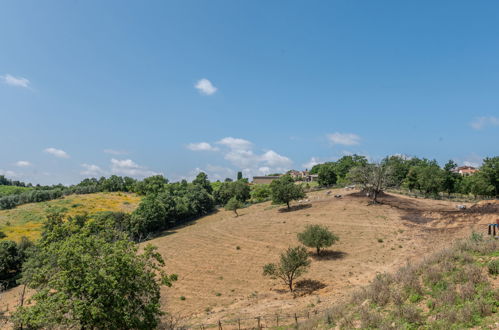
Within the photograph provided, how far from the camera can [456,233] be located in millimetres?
37469

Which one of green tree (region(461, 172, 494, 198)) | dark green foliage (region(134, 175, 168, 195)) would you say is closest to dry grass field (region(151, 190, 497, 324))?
green tree (region(461, 172, 494, 198))

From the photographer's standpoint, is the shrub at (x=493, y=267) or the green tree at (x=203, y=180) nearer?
the shrub at (x=493, y=267)

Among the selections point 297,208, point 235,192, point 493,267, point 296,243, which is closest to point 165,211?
point 235,192

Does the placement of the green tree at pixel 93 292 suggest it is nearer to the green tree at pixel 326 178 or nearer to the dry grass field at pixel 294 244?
the dry grass field at pixel 294 244

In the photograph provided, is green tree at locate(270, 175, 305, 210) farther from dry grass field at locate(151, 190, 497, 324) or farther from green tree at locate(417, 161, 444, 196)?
green tree at locate(417, 161, 444, 196)

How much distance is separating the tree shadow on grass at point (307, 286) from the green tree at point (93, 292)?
704 inches

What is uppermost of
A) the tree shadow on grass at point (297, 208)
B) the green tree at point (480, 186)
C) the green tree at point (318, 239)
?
the green tree at point (480, 186)

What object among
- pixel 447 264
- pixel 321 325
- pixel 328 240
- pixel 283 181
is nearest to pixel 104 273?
pixel 321 325

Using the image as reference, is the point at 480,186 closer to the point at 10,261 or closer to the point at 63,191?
the point at 10,261

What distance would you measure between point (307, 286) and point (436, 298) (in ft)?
59.7

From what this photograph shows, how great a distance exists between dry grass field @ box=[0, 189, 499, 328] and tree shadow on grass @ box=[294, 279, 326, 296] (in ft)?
0.46

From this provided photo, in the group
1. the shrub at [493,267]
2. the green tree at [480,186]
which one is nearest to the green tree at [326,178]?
the green tree at [480,186]

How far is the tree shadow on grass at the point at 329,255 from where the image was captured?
37125 millimetres

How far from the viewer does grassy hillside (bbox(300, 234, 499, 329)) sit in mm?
11312
